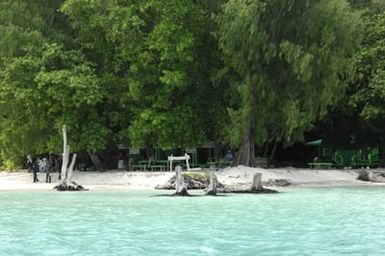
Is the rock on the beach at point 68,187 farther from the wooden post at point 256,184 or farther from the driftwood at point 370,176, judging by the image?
the driftwood at point 370,176

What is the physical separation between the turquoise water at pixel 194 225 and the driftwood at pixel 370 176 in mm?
12282

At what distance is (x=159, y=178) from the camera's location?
39.2 m

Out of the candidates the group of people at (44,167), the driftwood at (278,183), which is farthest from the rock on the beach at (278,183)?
the group of people at (44,167)

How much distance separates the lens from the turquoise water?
50.9 ft

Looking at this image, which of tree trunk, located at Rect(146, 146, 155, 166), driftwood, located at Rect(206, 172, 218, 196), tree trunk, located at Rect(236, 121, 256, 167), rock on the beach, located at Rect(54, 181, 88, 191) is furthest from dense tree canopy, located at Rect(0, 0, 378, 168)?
driftwood, located at Rect(206, 172, 218, 196)

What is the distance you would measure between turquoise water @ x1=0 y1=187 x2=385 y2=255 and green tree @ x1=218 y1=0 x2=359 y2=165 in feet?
33.9

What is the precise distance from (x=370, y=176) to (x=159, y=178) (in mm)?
14224

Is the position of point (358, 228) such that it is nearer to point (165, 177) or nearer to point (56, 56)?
point (165, 177)

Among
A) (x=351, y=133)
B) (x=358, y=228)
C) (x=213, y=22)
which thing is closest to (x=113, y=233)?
(x=358, y=228)

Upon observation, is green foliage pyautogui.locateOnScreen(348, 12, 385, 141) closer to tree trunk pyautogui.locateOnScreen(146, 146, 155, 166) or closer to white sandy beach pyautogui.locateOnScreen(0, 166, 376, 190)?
white sandy beach pyautogui.locateOnScreen(0, 166, 376, 190)

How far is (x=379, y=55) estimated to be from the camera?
4762 cm

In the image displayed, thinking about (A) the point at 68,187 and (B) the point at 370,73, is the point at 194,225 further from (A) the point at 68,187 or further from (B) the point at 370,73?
(B) the point at 370,73

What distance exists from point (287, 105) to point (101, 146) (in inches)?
483

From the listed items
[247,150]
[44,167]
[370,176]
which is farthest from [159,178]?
[370,176]
